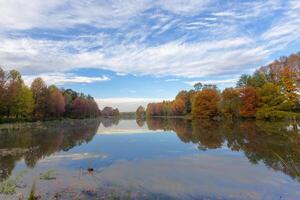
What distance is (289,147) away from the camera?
1942cm

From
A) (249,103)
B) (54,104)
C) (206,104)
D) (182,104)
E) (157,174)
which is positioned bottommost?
(157,174)

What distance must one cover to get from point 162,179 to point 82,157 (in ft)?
26.4

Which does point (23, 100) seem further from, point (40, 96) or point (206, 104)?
point (206, 104)

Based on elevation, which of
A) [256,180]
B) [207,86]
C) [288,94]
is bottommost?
[256,180]

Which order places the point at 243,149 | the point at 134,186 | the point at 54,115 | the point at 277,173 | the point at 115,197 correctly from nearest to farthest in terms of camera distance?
the point at 115,197 < the point at 134,186 < the point at 277,173 < the point at 243,149 < the point at 54,115

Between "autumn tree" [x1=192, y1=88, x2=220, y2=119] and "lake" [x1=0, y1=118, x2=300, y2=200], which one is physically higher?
"autumn tree" [x1=192, y1=88, x2=220, y2=119]

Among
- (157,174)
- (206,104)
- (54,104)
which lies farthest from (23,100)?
(157,174)

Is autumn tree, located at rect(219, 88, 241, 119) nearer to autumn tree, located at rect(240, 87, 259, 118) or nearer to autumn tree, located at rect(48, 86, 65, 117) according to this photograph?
autumn tree, located at rect(240, 87, 259, 118)

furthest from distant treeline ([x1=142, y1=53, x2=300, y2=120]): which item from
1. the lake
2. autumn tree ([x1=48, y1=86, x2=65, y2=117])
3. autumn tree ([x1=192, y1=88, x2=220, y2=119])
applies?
autumn tree ([x1=48, y1=86, x2=65, y2=117])

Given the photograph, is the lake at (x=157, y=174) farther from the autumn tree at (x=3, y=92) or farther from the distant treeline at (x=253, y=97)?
the autumn tree at (x=3, y=92)

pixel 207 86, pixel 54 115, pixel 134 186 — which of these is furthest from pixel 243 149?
pixel 207 86

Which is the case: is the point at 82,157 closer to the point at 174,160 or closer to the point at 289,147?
the point at 174,160

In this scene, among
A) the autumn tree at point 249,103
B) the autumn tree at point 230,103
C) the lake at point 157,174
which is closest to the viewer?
the lake at point 157,174

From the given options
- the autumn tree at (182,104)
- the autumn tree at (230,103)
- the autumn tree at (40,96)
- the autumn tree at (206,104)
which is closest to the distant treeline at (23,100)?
the autumn tree at (40,96)
